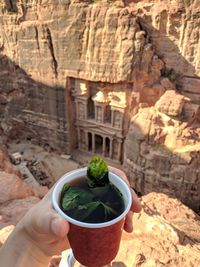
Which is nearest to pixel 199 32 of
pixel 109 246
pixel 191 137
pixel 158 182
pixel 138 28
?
pixel 138 28

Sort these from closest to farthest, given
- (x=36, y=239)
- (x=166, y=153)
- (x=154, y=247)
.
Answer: (x=36, y=239) < (x=154, y=247) < (x=166, y=153)

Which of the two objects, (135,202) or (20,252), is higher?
(135,202)

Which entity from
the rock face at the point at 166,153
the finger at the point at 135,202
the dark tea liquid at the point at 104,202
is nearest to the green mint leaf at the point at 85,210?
the dark tea liquid at the point at 104,202

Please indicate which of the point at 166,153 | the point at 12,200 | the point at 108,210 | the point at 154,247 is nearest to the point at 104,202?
the point at 108,210

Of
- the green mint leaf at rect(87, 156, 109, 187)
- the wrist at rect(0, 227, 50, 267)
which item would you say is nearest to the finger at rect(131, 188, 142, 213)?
the green mint leaf at rect(87, 156, 109, 187)

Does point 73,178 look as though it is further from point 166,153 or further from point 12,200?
point 166,153

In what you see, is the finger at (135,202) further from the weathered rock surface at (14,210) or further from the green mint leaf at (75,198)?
the weathered rock surface at (14,210)

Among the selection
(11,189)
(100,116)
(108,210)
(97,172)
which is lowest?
(100,116)
